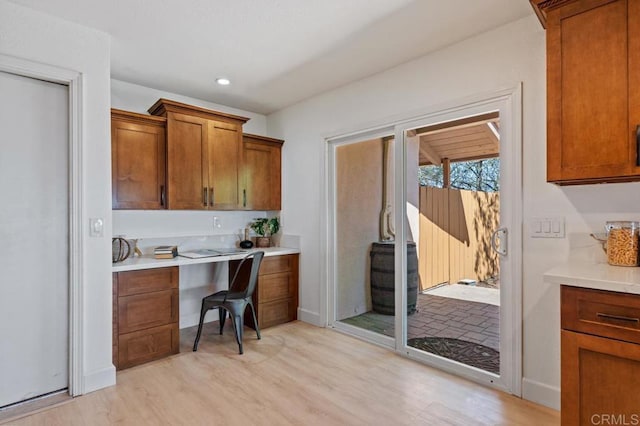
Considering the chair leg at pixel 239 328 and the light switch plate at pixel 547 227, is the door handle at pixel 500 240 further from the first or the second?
the chair leg at pixel 239 328

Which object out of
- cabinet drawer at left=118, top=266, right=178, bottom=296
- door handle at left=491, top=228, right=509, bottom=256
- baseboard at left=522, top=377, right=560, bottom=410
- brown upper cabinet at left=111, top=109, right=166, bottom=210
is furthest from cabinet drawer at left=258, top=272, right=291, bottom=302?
baseboard at left=522, top=377, right=560, bottom=410

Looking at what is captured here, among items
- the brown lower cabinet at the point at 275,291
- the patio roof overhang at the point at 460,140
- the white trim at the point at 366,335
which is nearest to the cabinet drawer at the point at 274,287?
the brown lower cabinet at the point at 275,291

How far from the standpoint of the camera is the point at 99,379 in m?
2.34

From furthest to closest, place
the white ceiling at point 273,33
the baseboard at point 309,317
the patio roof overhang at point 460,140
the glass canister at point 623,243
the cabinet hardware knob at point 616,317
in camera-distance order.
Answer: the baseboard at point 309,317 → the patio roof overhang at point 460,140 → the white ceiling at point 273,33 → the glass canister at point 623,243 → the cabinet hardware knob at point 616,317

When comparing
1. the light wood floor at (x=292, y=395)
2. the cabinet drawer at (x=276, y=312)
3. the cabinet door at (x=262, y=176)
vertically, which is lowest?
the light wood floor at (x=292, y=395)

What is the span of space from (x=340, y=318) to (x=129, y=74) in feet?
10.2

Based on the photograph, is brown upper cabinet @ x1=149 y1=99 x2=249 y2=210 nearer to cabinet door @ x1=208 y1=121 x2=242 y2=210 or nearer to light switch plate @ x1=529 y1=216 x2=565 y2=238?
cabinet door @ x1=208 y1=121 x2=242 y2=210

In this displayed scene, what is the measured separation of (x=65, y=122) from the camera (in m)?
2.35

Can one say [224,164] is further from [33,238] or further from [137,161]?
[33,238]

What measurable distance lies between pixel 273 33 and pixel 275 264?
2228 mm

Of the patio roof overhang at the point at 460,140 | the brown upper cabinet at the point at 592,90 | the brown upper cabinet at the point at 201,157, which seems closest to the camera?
the brown upper cabinet at the point at 592,90

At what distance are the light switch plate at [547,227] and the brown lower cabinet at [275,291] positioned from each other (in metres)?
2.39

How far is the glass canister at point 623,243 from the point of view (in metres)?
1.71

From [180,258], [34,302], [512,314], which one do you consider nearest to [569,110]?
[512,314]
